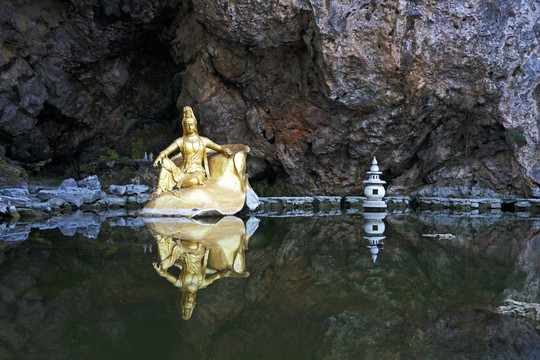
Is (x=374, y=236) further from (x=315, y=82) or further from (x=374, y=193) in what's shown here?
(x=315, y=82)

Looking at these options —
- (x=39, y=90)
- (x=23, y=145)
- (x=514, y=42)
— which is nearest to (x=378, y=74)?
(x=514, y=42)

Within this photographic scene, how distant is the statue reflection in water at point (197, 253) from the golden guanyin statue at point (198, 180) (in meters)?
1.09

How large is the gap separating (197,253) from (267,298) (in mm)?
1563

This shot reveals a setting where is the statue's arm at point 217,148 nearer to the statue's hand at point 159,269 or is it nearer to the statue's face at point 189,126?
the statue's face at point 189,126

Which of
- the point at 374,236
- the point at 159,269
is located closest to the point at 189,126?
the point at 374,236

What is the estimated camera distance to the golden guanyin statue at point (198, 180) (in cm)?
813

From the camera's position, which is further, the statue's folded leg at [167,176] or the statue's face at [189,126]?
the statue's face at [189,126]

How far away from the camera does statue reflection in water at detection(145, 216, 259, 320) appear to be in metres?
3.15

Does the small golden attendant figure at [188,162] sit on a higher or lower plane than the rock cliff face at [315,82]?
lower

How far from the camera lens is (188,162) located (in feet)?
30.0

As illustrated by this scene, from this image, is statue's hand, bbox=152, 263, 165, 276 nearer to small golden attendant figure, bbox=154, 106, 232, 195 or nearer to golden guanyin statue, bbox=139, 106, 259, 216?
golden guanyin statue, bbox=139, 106, 259, 216

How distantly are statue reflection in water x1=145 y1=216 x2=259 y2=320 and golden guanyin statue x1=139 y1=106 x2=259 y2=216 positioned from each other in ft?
3.56

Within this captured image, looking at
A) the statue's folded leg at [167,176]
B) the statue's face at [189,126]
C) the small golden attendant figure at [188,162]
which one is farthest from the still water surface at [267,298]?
the statue's face at [189,126]

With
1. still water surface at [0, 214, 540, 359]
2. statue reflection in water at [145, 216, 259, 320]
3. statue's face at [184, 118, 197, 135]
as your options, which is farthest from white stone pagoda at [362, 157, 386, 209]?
still water surface at [0, 214, 540, 359]
